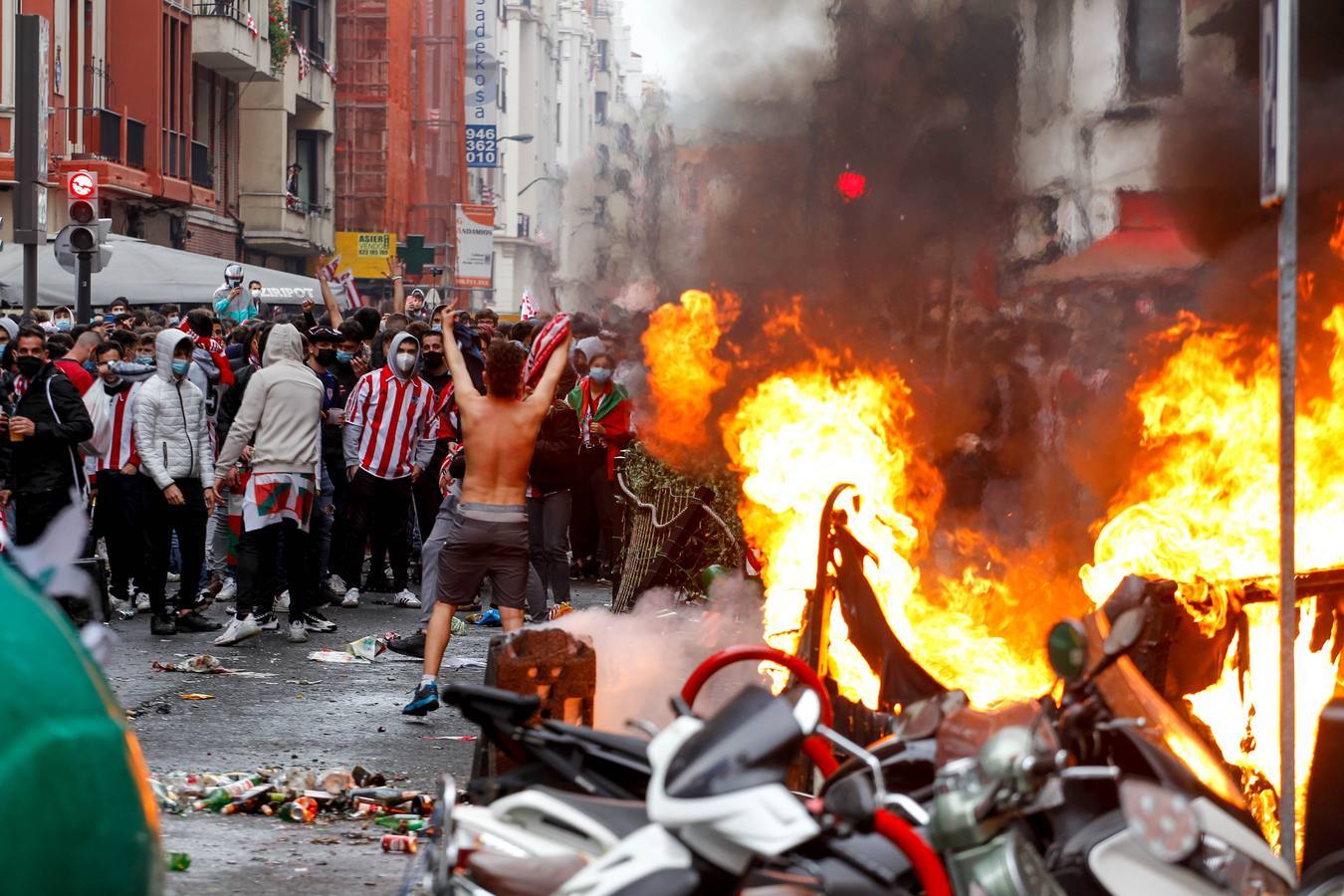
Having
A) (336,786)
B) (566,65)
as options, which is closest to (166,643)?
(336,786)

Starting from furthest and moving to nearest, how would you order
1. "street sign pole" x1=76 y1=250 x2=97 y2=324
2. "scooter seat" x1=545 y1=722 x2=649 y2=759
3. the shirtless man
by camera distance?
1. "street sign pole" x1=76 y1=250 x2=97 y2=324
2. the shirtless man
3. "scooter seat" x1=545 y1=722 x2=649 y2=759

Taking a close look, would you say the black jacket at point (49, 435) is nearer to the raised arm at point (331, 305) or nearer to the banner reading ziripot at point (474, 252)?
the raised arm at point (331, 305)

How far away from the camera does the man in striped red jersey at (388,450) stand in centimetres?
1294

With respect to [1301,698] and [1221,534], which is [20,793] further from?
[1221,534]

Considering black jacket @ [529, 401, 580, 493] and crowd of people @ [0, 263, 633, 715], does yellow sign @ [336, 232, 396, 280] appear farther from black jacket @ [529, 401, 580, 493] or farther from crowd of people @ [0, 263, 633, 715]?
black jacket @ [529, 401, 580, 493]

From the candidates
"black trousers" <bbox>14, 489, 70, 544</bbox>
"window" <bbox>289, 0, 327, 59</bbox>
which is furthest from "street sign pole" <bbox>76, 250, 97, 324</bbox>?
"window" <bbox>289, 0, 327, 59</bbox>

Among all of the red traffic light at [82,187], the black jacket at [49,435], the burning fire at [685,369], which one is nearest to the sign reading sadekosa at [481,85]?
the red traffic light at [82,187]

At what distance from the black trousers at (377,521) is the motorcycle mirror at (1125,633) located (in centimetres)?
1003

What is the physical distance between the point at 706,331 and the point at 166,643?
146 inches

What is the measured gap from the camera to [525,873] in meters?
3.44

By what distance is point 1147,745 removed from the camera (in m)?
4.00

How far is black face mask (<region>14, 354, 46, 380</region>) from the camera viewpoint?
436 inches

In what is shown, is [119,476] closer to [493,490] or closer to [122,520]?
[122,520]

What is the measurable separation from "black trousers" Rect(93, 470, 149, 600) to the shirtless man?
3.36 m
